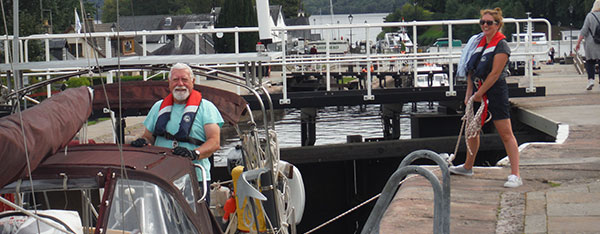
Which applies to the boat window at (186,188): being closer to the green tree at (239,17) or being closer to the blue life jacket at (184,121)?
the blue life jacket at (184,121)

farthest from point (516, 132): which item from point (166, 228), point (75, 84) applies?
point (75, 84)

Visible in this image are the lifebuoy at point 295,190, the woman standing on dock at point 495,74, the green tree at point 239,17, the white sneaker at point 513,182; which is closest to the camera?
the lifebuoy at point 295,190

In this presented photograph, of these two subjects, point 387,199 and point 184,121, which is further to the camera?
point 184,121

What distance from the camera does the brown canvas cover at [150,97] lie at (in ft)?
24.3

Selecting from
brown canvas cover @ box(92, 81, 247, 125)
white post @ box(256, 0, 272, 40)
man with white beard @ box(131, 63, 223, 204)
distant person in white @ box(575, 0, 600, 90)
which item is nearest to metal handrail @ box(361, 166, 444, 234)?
man with white beard @ box(131, 63, 223, 204)

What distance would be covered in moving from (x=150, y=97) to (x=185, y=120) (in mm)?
1191

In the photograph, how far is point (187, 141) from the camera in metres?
6.80

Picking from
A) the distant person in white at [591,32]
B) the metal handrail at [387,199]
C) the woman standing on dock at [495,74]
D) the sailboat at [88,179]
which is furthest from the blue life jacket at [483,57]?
the distant person in white at [591,32]

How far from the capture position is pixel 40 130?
179 inches

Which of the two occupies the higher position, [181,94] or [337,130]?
[181,94]

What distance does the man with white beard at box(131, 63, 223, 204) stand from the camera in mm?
6770

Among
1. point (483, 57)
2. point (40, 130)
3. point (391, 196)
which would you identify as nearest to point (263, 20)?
point (483, 57)

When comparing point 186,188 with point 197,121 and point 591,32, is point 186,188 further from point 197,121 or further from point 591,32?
point 591,32

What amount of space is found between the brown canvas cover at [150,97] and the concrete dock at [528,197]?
151 cm
